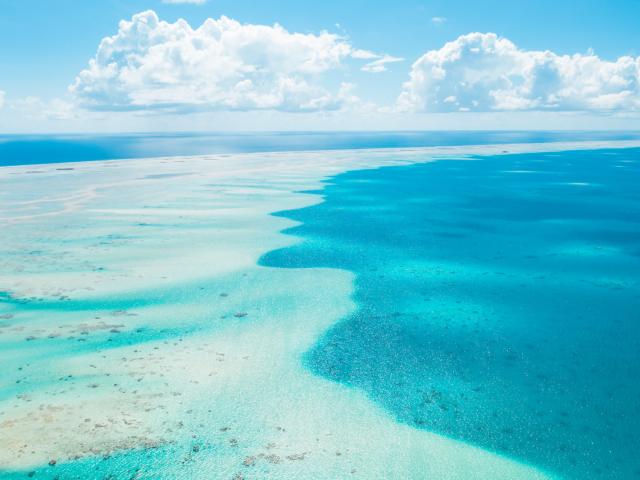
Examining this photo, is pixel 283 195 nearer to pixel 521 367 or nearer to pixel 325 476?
pixel 521 367

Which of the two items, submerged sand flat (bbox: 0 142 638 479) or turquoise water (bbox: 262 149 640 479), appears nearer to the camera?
submerged sand flat (bbox: 0 142 638 479)

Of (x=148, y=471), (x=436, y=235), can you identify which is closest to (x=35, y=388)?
(x=148, y=471)

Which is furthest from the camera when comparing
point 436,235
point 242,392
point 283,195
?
point 283,195

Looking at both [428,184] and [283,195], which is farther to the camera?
[428,184]

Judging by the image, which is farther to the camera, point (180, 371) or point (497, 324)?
point (497, 324)

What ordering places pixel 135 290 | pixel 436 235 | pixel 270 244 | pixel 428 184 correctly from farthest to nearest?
pixel 428 184
pixel 436 235
pixel 270 244
pixel 135 290
